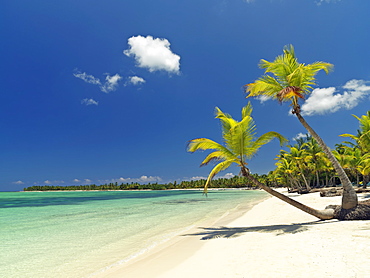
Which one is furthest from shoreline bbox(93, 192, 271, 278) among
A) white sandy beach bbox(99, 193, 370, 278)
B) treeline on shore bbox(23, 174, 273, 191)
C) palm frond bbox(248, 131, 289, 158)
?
treeline on shore bbox(23, 174, 273, 191)

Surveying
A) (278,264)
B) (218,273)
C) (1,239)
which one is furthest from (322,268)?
(1,239)

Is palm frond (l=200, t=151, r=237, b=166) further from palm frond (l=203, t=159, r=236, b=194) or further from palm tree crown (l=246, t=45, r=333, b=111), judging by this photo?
palm tree crown (l=246, t=45, r=333, b=111)

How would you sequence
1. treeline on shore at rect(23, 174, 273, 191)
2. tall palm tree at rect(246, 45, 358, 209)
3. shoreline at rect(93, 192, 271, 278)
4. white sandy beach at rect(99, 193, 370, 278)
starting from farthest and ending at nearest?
treeline on shore at rect(23, 174, 273, 191), tall palm tree at rect(246, 45, 358, 209), shoreline at rect(93, 192, 271, 278), white sandy beach at rect(99, 193, 370, 278)

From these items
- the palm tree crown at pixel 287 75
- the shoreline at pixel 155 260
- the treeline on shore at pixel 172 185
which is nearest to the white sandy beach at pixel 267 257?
the shoreline at pixel 155 260

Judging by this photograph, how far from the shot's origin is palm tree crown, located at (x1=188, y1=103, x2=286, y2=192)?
922 centimetres

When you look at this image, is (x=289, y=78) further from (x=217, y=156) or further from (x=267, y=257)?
(x=267, y=257)

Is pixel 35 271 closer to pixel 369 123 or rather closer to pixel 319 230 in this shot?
pixel 319 230

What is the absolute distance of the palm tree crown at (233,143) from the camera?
922 centimetres

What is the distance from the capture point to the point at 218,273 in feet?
13.8

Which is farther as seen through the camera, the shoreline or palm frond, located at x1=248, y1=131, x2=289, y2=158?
palm frond, located at x1=248, y1=131, x2=289, y2=158

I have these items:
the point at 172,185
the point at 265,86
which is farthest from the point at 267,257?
the point at 172,185

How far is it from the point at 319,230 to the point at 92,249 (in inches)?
276

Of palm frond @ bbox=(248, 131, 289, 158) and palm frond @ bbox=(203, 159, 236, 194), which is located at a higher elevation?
palm frond @ bbox=(248, 131, 289, 158)

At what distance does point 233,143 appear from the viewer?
9430 mm
